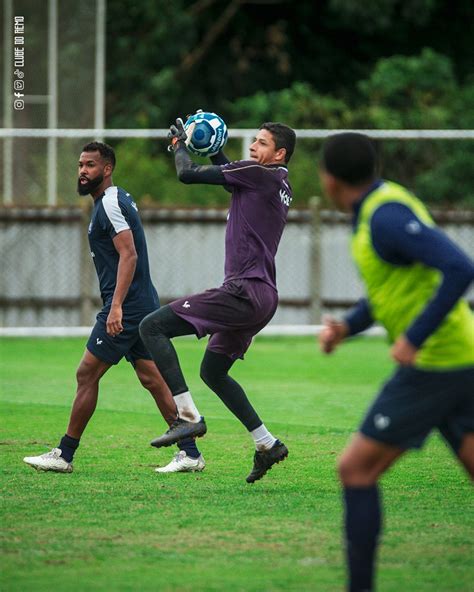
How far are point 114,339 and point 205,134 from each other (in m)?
1.49

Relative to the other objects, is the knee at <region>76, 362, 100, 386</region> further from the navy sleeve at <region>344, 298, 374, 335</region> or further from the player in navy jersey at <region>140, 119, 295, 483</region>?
the navy sleeve at <region>344, 298, 374, 335</region>

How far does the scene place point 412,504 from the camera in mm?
7645

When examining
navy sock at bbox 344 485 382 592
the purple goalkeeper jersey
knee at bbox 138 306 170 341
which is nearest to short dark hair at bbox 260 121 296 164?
the purple goalkeeper jersey

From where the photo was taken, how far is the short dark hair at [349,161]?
5488 millimetres

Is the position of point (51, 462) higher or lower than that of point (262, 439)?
lower

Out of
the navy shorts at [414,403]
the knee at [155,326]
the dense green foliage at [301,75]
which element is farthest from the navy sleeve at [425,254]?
the dense green foliage at [301,75]

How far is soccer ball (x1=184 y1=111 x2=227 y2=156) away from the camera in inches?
343

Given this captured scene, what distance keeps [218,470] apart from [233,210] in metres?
1.75

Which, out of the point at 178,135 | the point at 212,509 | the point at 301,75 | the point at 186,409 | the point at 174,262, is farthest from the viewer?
the point at 301,75

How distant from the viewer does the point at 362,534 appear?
523cm

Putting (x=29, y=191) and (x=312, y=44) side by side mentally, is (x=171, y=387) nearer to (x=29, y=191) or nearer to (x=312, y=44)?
(x=29, y=191)

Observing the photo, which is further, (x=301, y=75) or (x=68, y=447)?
(x=301, y=75)

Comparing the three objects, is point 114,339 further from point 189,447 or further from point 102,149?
point 102,149

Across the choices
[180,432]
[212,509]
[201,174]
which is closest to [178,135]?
[201,174]
